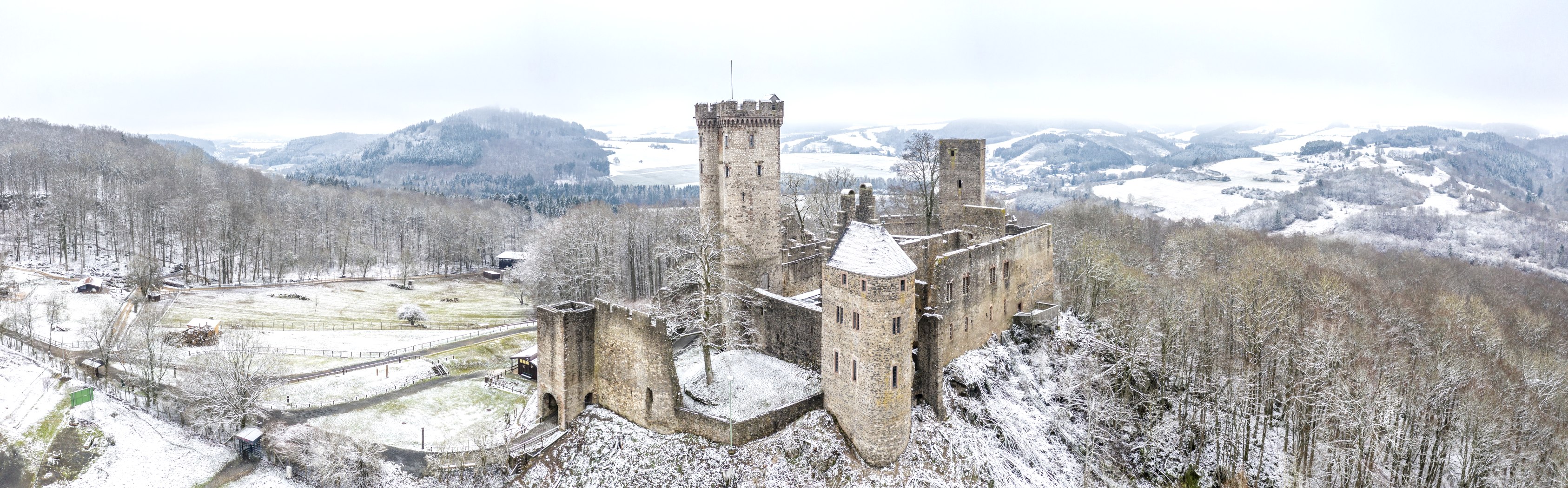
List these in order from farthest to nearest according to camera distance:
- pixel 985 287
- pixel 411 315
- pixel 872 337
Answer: pixel 411 315 < pixel 985 287 < pixel 872 337

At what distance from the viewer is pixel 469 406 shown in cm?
4228

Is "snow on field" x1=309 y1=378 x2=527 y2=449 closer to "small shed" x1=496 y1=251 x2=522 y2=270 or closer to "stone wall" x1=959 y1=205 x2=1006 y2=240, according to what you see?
"stone wall" x1=959 y1=205 x2=1006 y2=240

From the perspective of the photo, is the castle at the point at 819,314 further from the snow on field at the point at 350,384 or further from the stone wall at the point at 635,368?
the snow on field at the point at 350,384

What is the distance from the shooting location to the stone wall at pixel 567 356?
113 feet

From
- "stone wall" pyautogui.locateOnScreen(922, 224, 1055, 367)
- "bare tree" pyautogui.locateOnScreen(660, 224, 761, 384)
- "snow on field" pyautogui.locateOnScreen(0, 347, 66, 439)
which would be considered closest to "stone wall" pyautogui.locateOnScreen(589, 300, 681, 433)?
"bare tree" pyautogui.locateOnScreen(660, 224, 761, 384)

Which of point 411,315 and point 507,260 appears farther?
point 507,260

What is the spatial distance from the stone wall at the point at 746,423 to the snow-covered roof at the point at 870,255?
5994mm

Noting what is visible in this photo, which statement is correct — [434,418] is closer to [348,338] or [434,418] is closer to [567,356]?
[567,356]

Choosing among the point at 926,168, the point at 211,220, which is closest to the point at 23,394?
the point at 211,220

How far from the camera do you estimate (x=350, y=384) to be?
45.1 meters

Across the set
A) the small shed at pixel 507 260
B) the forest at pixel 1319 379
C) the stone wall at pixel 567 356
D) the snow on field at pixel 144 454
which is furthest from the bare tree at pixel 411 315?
the forest at pixel 1319 379

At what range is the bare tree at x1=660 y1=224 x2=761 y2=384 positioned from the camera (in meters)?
36.6

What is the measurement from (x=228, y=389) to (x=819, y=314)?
1180 inches

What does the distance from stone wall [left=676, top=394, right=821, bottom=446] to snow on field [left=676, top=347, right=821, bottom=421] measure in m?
0.29
